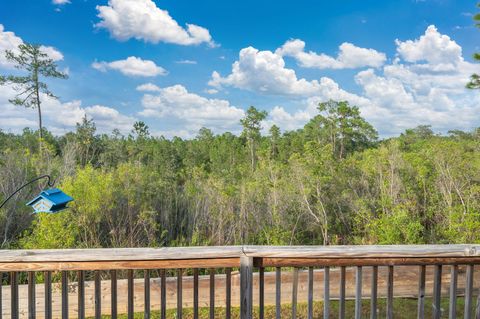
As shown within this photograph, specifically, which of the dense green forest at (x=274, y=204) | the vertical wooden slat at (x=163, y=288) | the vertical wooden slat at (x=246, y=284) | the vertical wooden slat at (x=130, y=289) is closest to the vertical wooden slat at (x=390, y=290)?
the vertical wooden slat at (x=246, y=284)

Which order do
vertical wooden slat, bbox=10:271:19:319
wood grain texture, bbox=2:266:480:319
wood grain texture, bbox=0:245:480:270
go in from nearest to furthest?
wood grain texture, bbox=0:245:480:270 < vertical wooden slat, bbox=10:271:19:319 < wood grain texture, bbox=2:266:480:319

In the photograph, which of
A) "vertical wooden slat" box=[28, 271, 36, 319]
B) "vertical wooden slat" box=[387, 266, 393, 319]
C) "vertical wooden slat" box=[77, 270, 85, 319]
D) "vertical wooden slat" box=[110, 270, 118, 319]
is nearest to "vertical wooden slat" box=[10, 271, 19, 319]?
"vertical wooden slat" box=[28, 271, 36, 319]

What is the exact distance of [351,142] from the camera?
63.8 ft

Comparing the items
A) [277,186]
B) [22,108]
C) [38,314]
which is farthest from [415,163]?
[22,108]

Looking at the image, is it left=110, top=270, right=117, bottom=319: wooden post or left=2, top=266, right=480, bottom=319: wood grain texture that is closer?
left=110, top=270, right=117, bottom=319: wooden post

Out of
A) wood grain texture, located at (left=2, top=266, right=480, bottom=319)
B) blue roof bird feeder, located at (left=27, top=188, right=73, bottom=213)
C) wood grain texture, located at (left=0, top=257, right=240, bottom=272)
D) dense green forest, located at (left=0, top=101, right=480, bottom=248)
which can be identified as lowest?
wood grain texture, located at (left=2, top=266, right=480, bottom=319)

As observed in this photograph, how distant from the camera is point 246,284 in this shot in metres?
1.79

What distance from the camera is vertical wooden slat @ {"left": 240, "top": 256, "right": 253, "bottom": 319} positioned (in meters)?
1.75

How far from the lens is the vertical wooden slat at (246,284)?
1754mm

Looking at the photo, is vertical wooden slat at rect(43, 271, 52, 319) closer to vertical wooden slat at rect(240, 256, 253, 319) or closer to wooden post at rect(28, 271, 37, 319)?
wooden post at rect(28, 271, 37, 319)

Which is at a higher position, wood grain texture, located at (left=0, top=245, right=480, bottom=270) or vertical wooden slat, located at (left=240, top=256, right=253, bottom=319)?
wood grain texture, located at (left=0, top=245, right=480, bottom=270)

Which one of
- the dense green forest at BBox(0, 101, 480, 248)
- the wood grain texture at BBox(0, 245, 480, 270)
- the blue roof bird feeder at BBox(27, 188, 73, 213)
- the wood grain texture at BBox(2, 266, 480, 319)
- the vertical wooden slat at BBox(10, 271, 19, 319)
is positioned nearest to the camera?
the wood grain texture at BBox(0, 245, 480, 270)

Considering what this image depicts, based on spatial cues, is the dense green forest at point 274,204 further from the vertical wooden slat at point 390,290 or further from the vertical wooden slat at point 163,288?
the vertical wooden slat at point 390,290

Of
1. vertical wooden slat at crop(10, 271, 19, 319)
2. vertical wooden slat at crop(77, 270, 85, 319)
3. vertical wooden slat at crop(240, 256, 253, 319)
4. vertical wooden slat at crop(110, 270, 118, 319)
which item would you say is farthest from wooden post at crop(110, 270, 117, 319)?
vertical wooden slat at crop(240, 256, 253, 319)
